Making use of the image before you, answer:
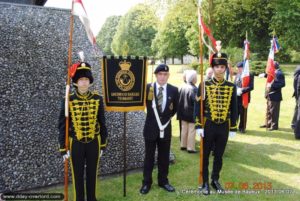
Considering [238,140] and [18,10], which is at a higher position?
[18,10]

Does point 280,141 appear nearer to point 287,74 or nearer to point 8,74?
point 8,74

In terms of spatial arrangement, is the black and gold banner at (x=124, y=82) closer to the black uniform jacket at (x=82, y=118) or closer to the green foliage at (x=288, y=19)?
the black uniform jacket at (x=82, y=118)

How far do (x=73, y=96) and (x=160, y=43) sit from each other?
4697 centimetres

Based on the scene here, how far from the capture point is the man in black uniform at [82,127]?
15.8ft

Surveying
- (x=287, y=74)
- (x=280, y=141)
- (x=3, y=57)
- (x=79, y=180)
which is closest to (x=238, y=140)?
(x=280, y=141)

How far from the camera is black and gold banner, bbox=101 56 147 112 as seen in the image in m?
5.48

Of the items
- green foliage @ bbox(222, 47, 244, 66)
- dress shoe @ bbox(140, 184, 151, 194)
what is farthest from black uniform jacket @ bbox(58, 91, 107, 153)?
green foliage @ bbox(222, 47, 244, 66)

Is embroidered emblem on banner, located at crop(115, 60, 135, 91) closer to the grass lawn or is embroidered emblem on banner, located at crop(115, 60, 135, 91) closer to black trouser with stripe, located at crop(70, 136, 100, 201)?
black trouser with stripe, located at crop(70, 136, 100, 201)

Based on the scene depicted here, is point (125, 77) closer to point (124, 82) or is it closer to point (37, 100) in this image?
point (124, 82)

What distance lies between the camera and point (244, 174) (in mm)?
6922

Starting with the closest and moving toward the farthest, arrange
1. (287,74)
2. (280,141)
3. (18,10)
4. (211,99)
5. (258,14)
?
1. (211,99)
2. (18,10)
3. (280,141)
4. (287,74)
5. (258,14)

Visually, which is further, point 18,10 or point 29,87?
point 18,10

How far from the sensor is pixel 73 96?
16.1 ft

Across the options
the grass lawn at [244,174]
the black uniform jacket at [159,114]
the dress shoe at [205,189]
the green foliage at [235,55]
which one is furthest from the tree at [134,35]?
the dress shoe at [205,189]
